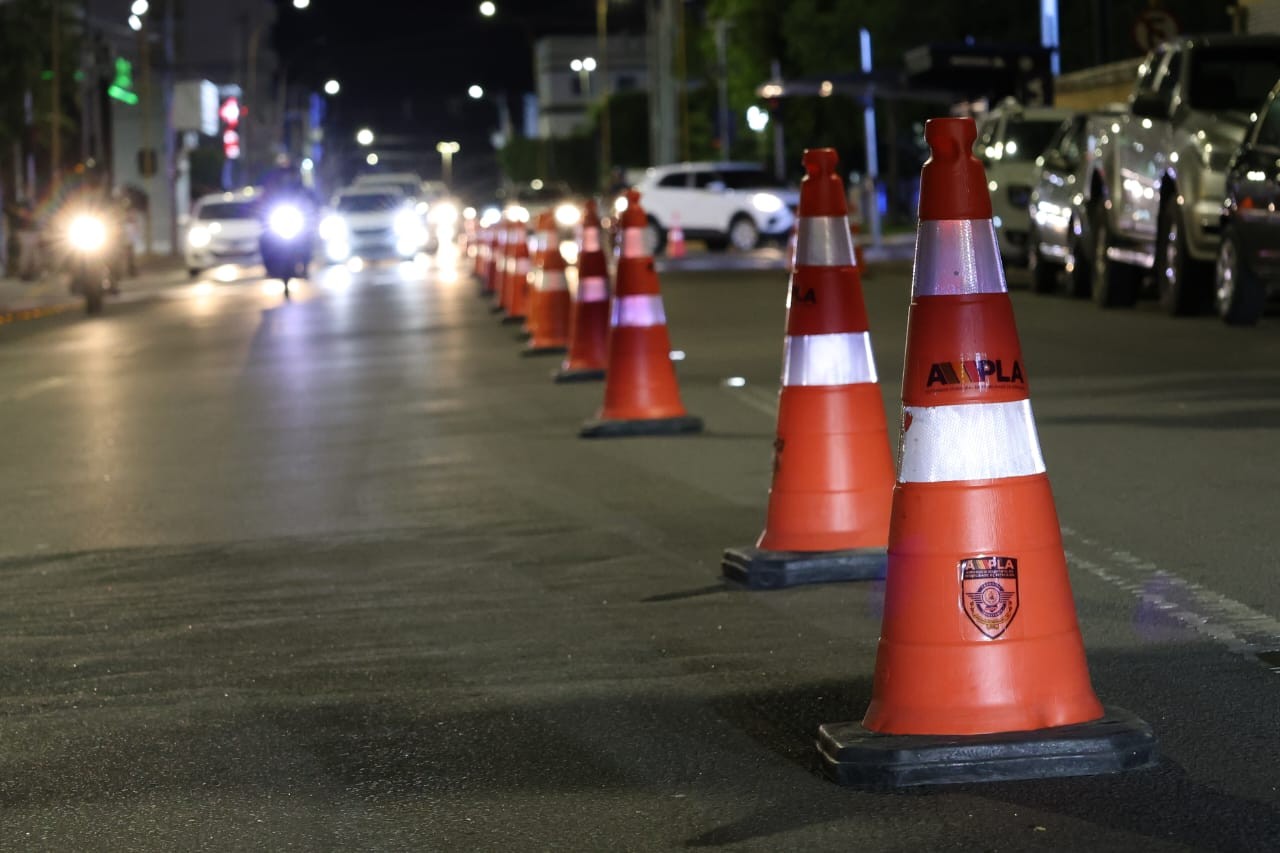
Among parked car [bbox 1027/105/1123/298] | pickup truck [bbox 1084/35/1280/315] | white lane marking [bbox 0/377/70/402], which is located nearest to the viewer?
white lane marking [bbox 0/377/70/402]

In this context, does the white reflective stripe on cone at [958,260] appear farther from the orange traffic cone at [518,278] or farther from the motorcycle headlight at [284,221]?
the motorcycle headlight at [284,221]

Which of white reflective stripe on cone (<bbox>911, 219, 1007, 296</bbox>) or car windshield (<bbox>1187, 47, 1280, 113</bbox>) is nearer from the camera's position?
white reflective stripe on cone (<bbox>911, 219, 1007, 296</bbox>)

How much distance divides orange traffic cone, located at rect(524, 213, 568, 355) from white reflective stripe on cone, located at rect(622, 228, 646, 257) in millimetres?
5812

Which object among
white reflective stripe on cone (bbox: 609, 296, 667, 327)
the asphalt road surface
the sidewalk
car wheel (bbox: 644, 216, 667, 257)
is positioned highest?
car wheel (bbox: 644, 216, 667, 257)

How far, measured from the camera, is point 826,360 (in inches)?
293

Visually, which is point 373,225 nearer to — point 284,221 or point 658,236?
point 658,236

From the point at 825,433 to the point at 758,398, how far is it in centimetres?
658

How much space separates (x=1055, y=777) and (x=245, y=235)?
41731 mm

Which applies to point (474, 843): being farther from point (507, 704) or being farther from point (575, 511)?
point (575, 511)

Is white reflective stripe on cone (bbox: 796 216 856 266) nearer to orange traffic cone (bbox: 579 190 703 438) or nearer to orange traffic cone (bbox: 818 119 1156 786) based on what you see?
orange traffic cone (bbox: 818 119 1156 786)

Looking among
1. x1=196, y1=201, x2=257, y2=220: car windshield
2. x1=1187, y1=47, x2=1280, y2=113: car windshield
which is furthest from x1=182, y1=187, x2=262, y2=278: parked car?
x1=1187, y1=47, x2=1280, y2=113: car windshield

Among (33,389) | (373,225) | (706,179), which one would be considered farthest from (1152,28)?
(373,225)

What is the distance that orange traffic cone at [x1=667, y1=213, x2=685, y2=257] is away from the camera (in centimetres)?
4800

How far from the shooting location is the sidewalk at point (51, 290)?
31.8m
